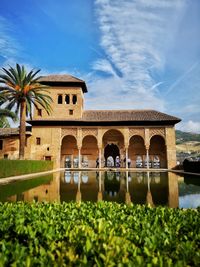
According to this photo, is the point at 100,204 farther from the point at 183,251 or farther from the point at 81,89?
the point at 81,89

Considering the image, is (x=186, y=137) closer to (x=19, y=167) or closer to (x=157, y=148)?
(x=157, y=148)

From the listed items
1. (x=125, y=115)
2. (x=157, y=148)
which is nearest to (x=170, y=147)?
(x=157, y=148)

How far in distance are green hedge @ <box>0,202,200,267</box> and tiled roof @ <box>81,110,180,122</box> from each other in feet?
96.7

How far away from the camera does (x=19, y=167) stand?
19.6m

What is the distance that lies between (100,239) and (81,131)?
101ft

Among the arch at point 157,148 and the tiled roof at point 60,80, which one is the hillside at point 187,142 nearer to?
the arch at point 157,148

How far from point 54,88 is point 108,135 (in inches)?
407

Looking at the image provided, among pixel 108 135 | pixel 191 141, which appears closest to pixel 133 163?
pixel 108 135

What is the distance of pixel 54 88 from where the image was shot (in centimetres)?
3478

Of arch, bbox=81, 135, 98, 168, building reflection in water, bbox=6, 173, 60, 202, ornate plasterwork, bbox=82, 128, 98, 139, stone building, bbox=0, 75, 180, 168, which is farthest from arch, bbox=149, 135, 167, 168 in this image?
building reflection in water, bbox=6, 173, 60, 202

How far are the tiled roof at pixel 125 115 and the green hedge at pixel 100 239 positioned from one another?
29.5m

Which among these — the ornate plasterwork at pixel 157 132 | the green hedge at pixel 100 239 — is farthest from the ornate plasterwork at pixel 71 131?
the green hedge at pixel 100 239

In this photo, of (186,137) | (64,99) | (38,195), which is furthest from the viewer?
(186,137)

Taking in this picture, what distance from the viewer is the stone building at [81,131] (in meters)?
32.2
